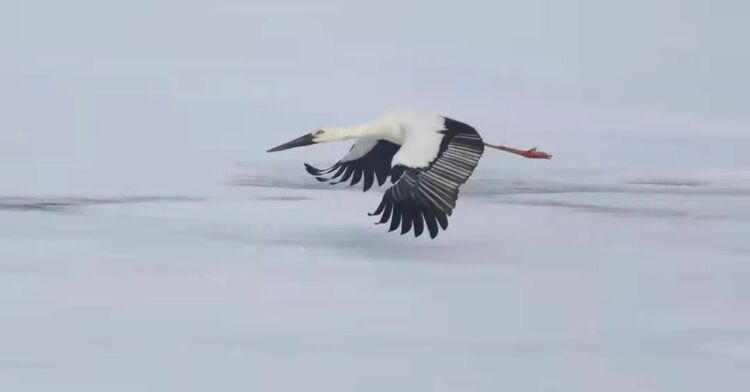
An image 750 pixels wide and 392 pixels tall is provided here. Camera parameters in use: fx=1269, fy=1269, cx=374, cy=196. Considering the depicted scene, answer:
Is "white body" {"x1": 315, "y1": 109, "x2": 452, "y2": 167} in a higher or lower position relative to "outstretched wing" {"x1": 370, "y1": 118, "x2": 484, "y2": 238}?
higher

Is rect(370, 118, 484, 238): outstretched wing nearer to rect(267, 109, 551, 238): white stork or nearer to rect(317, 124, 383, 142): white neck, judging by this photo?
rect(267, 109, 551, 238): white stork

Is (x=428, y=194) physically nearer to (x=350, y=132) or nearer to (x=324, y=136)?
(x=350, y=132)

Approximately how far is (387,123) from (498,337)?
1.02 metres

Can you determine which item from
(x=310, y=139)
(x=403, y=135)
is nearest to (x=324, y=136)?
(x=310, y=139)

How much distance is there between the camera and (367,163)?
178 inches

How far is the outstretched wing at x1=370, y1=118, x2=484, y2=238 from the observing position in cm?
370

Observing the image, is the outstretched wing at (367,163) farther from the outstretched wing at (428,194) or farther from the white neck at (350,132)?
the outstretched wing at (428,194)

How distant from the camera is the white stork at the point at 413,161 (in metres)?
3.71

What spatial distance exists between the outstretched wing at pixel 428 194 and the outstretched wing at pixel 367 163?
0.61 meters

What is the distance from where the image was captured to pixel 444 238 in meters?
4.24

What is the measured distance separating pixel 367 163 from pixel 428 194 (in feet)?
2.69

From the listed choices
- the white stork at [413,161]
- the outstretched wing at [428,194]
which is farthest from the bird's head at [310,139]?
the outstretched wing at [428,194]

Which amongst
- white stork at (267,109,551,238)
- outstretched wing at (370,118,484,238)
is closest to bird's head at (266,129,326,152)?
white stork at (267,109,551,238)

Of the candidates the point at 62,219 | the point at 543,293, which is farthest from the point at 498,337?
the point at 62,219
